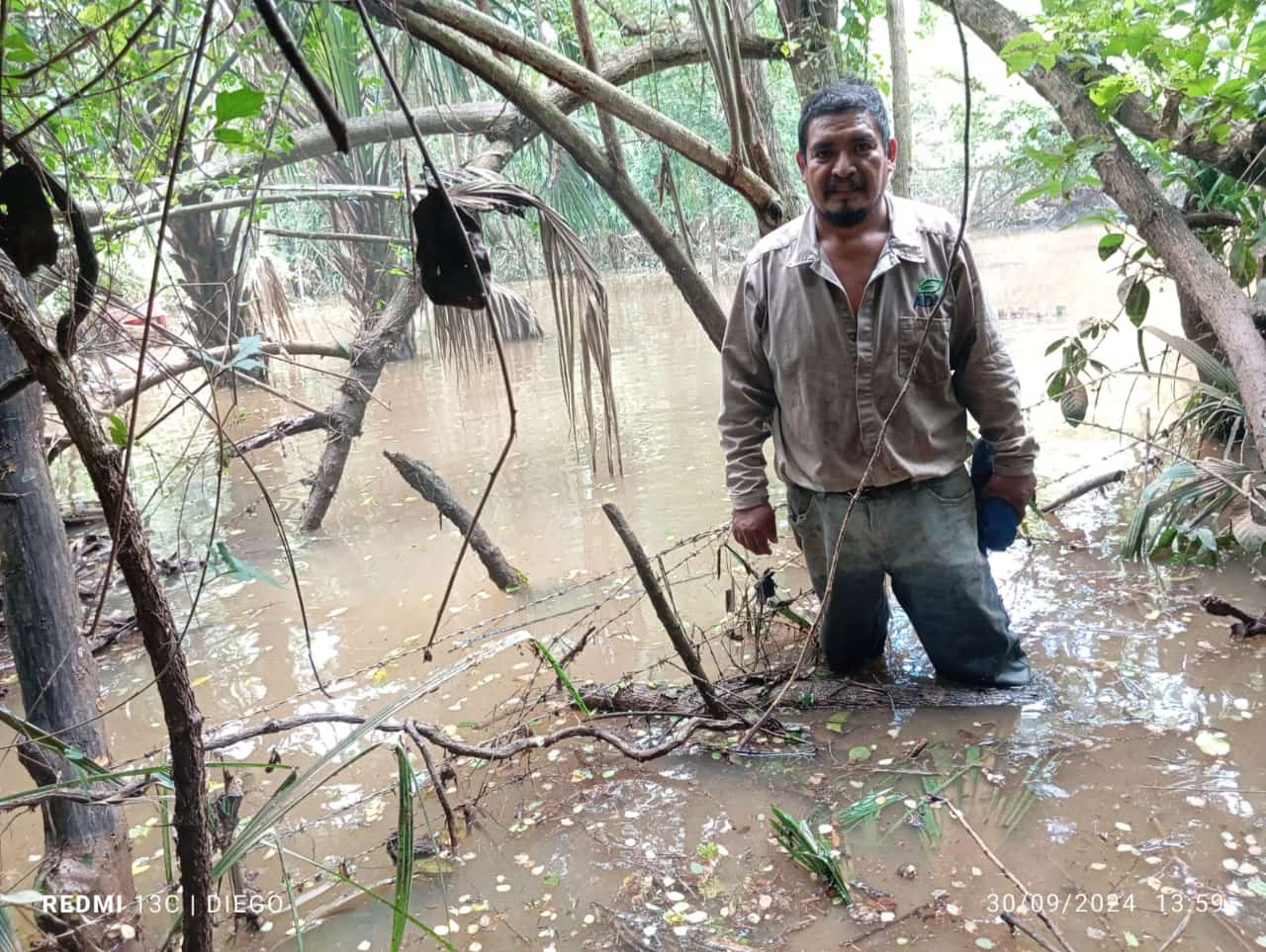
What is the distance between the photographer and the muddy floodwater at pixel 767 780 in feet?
5.51

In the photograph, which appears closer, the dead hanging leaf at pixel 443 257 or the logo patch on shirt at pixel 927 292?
the dead hanging leaf at pixel 443 257

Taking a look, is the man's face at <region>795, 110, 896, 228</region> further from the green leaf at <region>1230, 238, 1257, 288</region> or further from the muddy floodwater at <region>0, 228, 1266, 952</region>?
the green leaf at <region>1230, 238, 1257, 288</region>

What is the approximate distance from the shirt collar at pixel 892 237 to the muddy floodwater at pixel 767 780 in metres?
1.11

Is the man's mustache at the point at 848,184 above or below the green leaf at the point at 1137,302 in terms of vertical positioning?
above

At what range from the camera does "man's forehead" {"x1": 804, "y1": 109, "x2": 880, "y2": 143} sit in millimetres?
2105

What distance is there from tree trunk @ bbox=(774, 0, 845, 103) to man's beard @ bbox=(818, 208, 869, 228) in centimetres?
161

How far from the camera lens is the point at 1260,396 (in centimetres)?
277

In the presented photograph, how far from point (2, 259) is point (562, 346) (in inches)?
74.8

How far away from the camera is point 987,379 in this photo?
7.32ft

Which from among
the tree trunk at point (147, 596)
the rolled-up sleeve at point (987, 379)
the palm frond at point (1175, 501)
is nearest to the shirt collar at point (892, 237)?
the rolled-up sleeve at point (987, 379)

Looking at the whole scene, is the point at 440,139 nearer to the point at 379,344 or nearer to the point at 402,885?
the point at 379,344

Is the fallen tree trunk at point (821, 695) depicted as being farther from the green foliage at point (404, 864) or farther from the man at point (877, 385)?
the green foliage at point (404, 864)

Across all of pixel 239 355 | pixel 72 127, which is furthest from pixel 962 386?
pixel 72 127

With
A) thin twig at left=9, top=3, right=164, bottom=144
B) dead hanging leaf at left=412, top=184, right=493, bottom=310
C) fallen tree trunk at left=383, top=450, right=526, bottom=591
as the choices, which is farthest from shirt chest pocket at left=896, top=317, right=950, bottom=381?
fallen tree trunk at left=383, top=450, right=526, bottom=591
